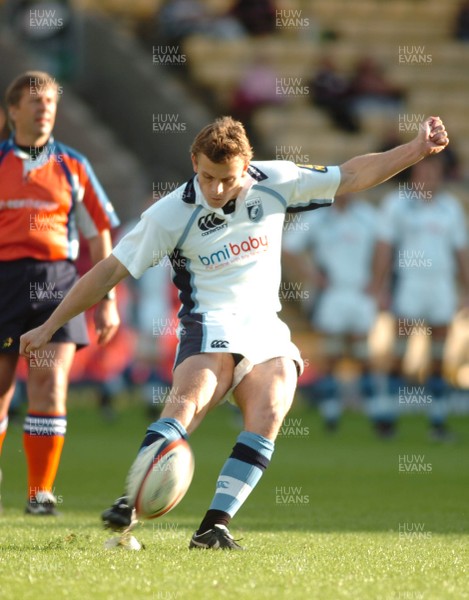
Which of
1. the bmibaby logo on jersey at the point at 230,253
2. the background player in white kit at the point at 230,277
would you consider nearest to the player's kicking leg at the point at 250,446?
the background player in white kit at the point at 230,277

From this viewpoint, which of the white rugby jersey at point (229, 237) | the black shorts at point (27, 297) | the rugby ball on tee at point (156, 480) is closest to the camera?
the rugby ball on tee at point (156, 480)

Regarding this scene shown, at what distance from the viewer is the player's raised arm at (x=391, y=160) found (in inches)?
249

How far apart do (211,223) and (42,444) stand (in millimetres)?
2038

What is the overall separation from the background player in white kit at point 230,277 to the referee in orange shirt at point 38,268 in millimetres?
1394

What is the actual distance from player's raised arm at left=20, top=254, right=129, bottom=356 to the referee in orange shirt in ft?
4.52

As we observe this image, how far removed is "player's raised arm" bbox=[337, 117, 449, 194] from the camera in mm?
6324

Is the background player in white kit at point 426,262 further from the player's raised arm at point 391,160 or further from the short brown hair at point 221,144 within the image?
the short brown hair at point 221,144

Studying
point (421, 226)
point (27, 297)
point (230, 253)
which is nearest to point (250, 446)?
point (230, 253)

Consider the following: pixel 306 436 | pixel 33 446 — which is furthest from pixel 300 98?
pixel 33 446

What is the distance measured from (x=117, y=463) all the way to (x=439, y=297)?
176 inches

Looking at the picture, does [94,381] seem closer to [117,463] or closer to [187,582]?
[117,463]

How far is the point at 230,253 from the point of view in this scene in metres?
6.27

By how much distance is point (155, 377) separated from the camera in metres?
15.9

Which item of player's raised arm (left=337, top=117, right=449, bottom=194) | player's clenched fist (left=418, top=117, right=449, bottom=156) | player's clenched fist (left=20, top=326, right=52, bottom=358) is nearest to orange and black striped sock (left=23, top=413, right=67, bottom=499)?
player's clenched fist (left=20, top=326, right=52, bottom=358)
